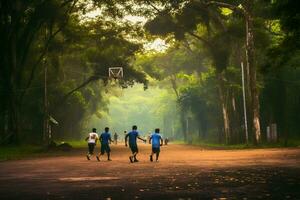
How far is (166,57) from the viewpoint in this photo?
72.3 metres

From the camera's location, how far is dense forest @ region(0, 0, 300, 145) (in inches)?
1506

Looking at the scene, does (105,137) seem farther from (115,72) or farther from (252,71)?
(115,72)

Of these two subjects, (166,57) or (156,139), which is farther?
(166,57)

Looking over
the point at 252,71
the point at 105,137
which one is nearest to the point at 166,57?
the point at 252,71

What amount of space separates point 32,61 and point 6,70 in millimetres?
10459

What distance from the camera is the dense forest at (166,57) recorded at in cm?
3825

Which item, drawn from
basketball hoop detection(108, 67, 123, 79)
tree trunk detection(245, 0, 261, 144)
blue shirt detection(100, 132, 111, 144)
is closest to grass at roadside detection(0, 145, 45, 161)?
blue shirt detection(100, 132, 111, 144)

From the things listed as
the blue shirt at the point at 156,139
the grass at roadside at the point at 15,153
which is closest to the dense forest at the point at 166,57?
the grass at roadside at the point at 15,153

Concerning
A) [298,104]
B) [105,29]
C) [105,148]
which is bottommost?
[105,148]

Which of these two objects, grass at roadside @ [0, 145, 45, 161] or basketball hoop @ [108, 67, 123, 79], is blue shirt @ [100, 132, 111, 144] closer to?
grass at roadside @ [0, 145, 45, 161]

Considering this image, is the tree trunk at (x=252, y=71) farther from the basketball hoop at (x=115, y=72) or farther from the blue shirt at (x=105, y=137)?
the basketball hoop at (x=115, y=72)

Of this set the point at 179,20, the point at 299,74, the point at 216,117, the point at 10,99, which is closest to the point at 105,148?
the point at 10,99

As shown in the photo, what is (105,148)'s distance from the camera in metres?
26.0

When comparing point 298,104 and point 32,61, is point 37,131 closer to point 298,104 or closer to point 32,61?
point 32,61
